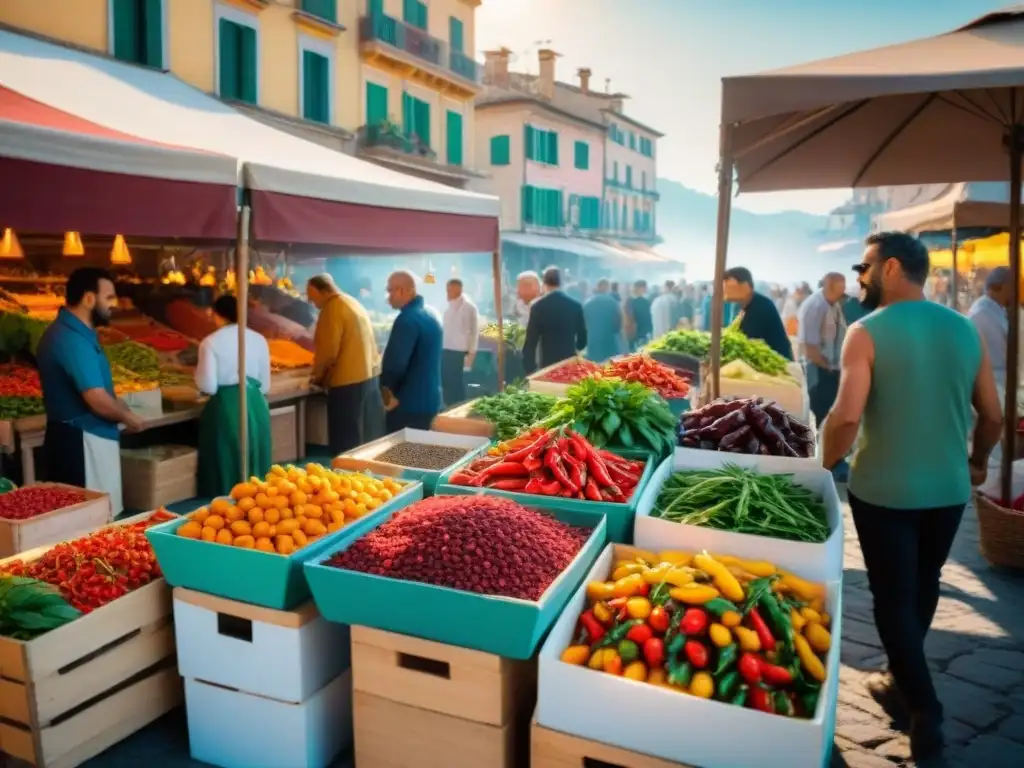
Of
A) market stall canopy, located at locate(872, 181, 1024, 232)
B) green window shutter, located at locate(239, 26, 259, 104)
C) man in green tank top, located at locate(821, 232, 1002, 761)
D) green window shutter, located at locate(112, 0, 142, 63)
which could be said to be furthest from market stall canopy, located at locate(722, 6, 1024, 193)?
green window shutter, located at locate(239, 26, 259, 104)

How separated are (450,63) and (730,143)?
16.8 metres

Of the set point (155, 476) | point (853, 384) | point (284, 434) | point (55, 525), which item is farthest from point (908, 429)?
point (284, 434)

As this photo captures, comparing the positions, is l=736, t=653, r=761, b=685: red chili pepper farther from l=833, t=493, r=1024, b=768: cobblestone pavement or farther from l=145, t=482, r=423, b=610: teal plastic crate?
l=145, t=482, r=423, b=610: teal plastic crate

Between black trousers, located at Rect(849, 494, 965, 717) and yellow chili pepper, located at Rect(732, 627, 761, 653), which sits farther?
black trousers, located at Rect(849, 494, 965, 717)

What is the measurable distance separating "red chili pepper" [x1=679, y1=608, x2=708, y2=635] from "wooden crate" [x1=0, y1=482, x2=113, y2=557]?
2920 millimetres

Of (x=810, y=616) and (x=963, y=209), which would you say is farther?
(x=963, y=209)

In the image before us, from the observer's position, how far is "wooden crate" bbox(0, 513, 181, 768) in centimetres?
272

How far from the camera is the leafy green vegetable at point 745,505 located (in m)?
3.10

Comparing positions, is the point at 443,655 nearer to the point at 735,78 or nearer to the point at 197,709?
the point at 197,709

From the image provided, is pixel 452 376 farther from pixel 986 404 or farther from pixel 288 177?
pixel 986 404

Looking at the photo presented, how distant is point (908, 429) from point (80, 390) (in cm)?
438

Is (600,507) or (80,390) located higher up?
(80,390)

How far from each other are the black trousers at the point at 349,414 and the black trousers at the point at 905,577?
4.73 meters

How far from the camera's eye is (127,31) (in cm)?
1068
